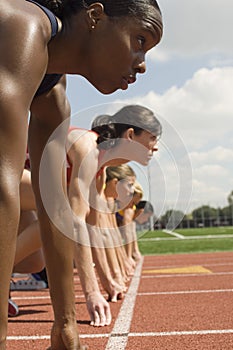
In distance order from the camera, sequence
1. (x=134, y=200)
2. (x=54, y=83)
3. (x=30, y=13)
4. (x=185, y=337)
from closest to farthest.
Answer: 1. (x=30, y=13)
2. (x=54, y=83)
3. (x=185, y=337)
4. (x=134, y=200)

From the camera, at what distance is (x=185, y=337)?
292 centimetres

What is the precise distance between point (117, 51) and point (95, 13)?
0.15m

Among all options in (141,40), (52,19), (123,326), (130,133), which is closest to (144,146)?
(130,133)

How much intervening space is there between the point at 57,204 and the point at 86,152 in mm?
1499

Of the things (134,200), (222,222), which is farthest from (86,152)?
(222,222)

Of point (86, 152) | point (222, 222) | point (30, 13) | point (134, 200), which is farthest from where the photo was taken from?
point (222, 222)

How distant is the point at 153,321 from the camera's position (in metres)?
3.52

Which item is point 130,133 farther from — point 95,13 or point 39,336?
point 95,13

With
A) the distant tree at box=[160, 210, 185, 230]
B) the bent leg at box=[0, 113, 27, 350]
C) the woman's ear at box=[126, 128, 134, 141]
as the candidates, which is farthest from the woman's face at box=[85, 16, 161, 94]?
the woman's ear at box=[126, 128, 134, 141]

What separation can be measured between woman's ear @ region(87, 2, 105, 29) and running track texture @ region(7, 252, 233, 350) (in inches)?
56.1

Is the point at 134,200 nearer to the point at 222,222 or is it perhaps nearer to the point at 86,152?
the point at 86,152

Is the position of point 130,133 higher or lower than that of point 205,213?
higher

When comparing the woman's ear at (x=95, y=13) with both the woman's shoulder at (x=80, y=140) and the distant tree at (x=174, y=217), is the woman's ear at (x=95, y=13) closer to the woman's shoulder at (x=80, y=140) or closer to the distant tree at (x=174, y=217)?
the woman's shoulder at (x=80, y=140)

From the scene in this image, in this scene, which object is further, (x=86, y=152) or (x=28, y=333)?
(x=86, y=152)
